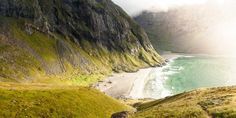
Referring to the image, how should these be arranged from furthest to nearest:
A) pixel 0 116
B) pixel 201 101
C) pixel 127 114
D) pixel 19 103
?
pixel 127 114
pixel 201 101
pixel 19 103
pixel 0 116

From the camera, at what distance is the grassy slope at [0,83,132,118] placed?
2648 inches

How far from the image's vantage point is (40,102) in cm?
7119

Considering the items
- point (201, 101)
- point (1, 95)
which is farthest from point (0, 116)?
point (201, 101)

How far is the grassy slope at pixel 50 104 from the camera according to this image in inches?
2648

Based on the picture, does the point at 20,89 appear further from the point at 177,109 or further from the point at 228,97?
the point at 228,97

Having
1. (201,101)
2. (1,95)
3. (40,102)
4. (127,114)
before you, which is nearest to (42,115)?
(40,102)

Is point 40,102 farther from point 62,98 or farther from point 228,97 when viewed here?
point 228,97

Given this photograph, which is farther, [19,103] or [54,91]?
[54,91]

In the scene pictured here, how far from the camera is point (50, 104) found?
236ft

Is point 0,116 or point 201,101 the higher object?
point 201,101

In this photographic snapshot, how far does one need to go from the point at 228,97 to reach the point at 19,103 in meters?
38.9

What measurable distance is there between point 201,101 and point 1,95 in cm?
3785

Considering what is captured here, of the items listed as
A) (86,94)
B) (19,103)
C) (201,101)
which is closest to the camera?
(19,103)

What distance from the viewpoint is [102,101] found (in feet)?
290
